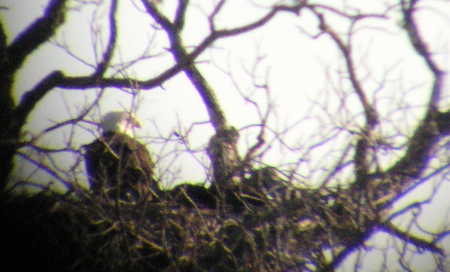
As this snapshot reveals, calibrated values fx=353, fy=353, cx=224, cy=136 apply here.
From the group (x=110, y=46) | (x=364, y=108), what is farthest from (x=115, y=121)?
(x=364, y=108)

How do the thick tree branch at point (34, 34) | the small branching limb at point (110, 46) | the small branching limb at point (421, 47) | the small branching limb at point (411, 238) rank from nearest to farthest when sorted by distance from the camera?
the small branching limb at point (411, 238) < the small branching limb at point (421, 47) < the thick tree branch at point (34, 34) < the small branching limb at point (110, 46)

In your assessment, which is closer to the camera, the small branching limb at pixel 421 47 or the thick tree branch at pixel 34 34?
the small branching limb at pixel 421 47

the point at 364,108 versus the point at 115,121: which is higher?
the point at 115,121

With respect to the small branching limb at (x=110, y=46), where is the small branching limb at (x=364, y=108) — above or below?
below

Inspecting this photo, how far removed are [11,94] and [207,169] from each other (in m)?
3.42

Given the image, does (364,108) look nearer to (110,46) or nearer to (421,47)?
(421,47)

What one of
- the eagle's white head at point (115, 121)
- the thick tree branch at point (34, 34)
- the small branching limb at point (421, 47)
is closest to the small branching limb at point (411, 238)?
the small branching limb at point (421, 47)

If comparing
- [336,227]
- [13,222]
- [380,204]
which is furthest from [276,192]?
[13,222]

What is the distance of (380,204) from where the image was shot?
507 cm

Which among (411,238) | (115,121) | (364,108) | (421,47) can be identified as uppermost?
(115,121)

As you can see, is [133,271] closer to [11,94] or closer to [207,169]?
[207,169]

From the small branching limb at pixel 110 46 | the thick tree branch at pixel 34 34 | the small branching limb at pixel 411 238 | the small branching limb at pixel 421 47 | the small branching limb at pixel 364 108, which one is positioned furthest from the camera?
the small branching limb at pixel 110 46

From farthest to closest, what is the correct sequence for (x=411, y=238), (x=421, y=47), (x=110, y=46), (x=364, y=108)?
(x=110, y=46), (x=411, y=238), (x=364, y=108), (x=421, y=47)

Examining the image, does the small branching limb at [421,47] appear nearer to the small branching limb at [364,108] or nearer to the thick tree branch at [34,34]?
the small branching limb at [364,108]
